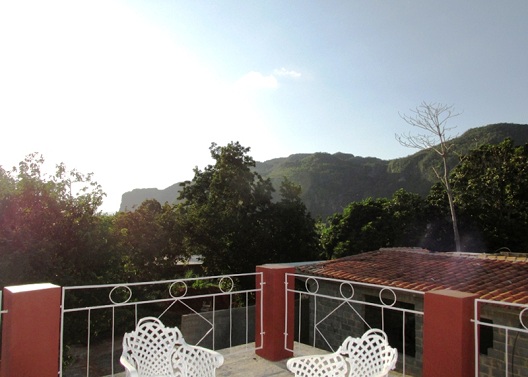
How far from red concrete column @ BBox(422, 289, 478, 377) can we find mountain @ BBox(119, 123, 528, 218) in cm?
2425

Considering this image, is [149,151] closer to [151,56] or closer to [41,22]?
[151,56]

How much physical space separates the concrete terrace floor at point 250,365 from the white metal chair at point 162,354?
95 centimetres

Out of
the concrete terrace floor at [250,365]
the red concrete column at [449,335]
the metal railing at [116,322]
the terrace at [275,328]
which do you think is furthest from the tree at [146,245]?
the red concrete column at [449,335]

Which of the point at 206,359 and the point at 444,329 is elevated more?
the point at 444,329

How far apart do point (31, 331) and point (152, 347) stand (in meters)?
0.79

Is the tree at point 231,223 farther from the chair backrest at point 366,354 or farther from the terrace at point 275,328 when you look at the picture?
the chair backrest at point 366,354

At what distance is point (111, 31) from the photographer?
21.8 ft

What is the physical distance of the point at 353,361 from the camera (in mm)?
2662

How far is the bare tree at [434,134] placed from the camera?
19406 mm

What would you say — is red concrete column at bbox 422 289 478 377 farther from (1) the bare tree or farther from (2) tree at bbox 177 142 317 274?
(1) the bare tree

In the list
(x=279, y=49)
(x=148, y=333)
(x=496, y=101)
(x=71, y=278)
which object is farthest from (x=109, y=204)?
(x=496, y=101)

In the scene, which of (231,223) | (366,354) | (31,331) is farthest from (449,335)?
(231,223)

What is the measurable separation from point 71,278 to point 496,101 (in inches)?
725

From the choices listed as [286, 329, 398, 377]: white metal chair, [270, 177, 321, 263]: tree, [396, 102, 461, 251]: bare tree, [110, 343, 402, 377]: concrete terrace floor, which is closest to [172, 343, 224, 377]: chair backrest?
[286, 329, 398, 377]: white metal chair
